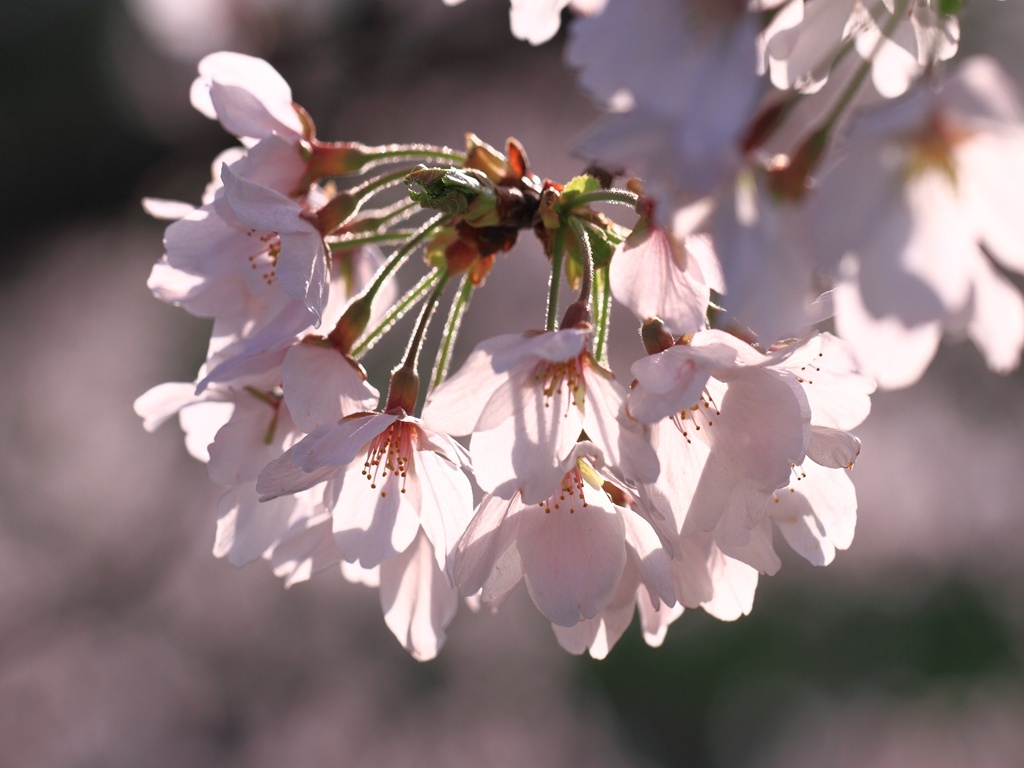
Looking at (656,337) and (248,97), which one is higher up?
(248,97)

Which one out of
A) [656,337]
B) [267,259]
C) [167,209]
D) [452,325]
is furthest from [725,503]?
[167,209]

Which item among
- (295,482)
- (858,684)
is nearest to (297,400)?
(295,482)

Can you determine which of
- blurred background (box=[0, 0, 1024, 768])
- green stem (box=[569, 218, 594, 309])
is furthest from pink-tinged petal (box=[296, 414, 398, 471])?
blurred background (box=[0, 0, 1024, 768])

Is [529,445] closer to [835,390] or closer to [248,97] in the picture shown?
Answer: [835,390]

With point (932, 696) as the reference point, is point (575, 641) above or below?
above

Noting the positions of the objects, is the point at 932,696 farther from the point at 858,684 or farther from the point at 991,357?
the point at 991,357

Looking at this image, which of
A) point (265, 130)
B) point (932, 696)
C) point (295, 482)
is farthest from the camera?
point (932, 696)
